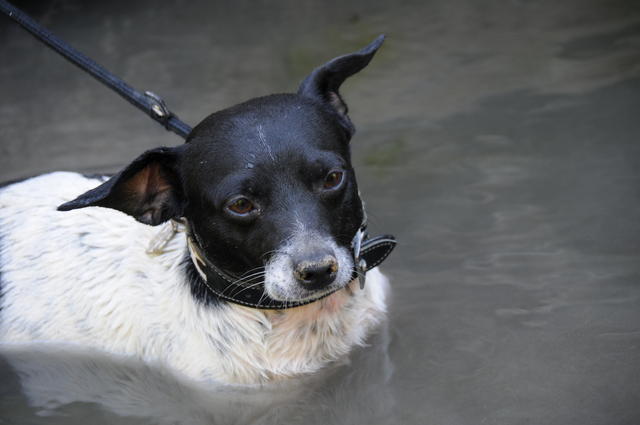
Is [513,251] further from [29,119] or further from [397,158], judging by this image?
[29,119]

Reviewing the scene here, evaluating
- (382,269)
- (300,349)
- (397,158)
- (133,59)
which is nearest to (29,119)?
(133,59)

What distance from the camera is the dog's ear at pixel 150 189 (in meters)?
2.98

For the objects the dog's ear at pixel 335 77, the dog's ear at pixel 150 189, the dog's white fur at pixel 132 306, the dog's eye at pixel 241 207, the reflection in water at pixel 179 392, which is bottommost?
the reflection in water at pixel 179 392

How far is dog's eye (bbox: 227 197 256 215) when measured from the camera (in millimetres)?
2914

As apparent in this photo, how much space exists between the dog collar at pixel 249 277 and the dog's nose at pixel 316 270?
15cm

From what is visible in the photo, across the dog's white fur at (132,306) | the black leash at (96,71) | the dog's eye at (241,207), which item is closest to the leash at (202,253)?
the black leash at (96,71)

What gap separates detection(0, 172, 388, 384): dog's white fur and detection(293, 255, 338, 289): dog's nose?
464 millimetres

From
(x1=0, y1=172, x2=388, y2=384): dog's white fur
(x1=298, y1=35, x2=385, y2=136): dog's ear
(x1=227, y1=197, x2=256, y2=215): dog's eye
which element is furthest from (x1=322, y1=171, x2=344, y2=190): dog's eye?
(x1=0, y1=172, x2=388, y2=384): dog's white fur

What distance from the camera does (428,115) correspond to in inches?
228

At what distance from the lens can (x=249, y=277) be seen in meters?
3.04

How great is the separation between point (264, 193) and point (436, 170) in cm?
237

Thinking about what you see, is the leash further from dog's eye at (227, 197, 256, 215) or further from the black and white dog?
dog's eye at (227, 197, 256, 215)

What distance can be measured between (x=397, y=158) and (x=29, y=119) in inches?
139

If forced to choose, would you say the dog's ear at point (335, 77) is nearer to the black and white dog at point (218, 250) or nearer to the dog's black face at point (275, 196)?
the black and white dog at point (218, 250)
